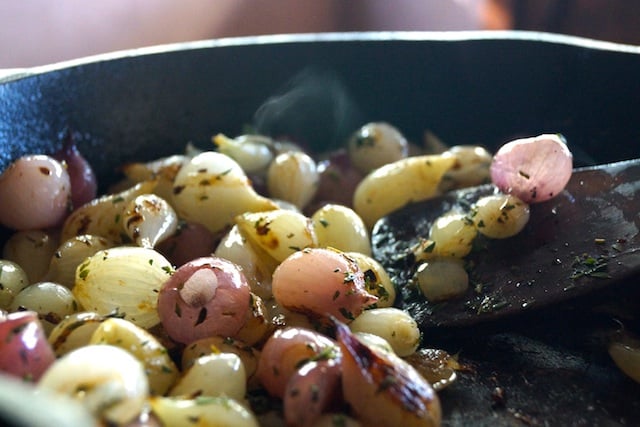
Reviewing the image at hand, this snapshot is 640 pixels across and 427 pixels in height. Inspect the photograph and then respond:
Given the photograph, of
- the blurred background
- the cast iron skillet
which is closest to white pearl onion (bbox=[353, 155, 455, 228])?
the cast iron skillet

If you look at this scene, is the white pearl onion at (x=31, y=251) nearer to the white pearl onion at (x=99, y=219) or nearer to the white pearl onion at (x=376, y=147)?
the white pearl onion at (x=99, y=219)

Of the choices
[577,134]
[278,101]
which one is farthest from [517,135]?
[278,101]

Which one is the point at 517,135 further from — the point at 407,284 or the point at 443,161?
the point at 407,284

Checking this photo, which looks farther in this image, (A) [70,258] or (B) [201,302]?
(A) [70,258]

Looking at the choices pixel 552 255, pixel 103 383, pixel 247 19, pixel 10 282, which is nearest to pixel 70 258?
pixel 10 282

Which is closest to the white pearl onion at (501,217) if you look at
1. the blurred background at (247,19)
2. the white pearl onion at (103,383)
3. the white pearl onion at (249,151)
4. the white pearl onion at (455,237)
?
the white pearl onion at (455,237)

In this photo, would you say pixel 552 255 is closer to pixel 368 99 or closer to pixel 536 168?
pixel 536 168
